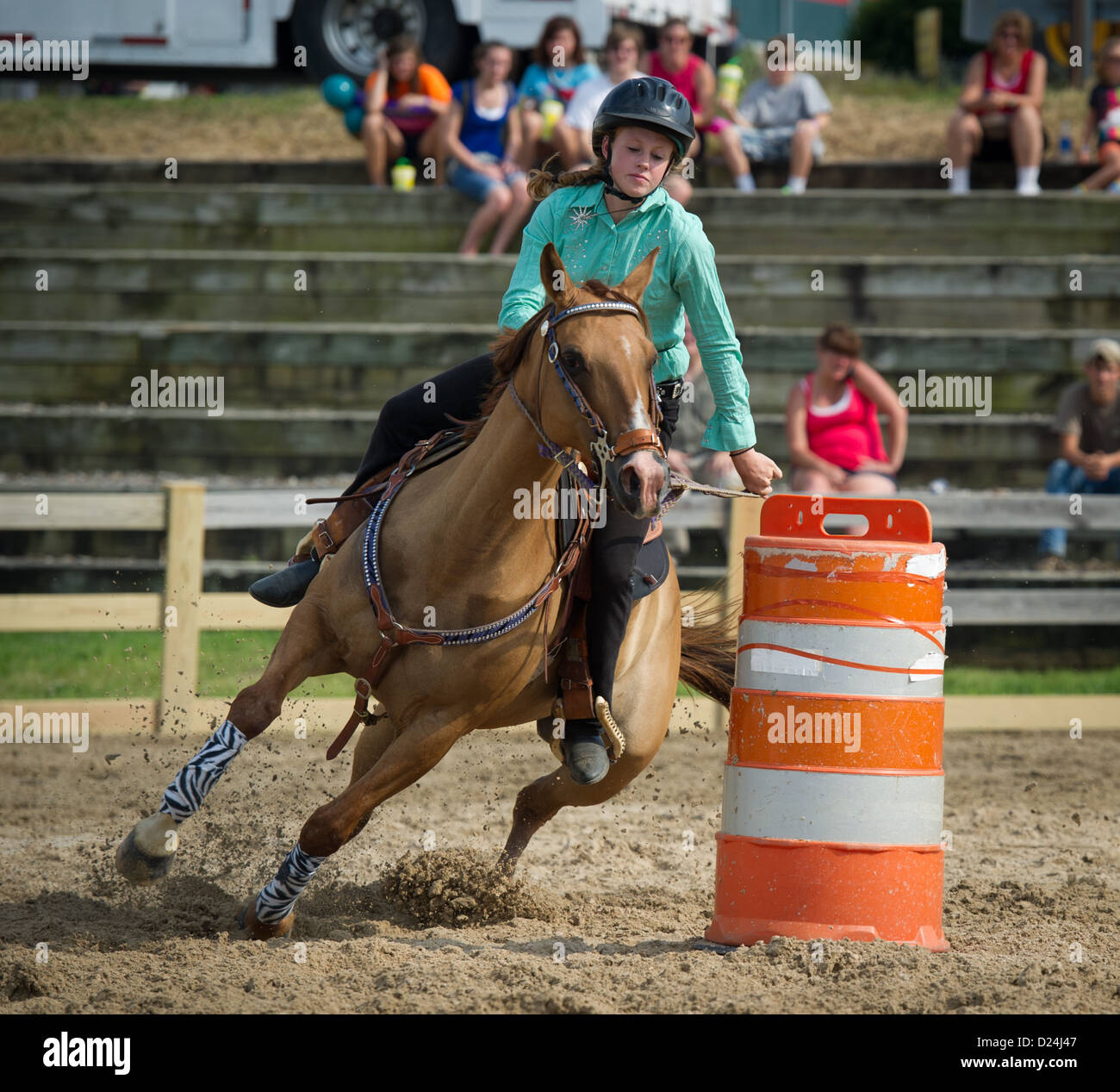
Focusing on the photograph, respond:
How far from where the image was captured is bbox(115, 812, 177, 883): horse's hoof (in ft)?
14.0

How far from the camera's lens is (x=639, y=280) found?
3.99 metres

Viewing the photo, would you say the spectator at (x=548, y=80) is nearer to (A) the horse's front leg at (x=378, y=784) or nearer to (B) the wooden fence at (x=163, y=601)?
(B) the wooden fence at (x=163, y=601)

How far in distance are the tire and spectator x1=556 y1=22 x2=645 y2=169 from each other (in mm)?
3364

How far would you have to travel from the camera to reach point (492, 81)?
40.5ft

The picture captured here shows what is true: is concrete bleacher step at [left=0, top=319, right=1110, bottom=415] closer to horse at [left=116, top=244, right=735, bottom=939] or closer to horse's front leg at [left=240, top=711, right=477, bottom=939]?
horse at [left=116, top=244, right=735, bottom=939]

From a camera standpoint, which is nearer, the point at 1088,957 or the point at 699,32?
the point at 1088,957

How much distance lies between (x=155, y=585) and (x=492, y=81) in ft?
17.7

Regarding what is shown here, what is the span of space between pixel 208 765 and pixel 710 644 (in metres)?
2.43

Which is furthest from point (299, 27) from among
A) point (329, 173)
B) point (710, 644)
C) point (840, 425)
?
point (710, 644)

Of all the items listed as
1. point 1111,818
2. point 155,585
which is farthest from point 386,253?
point 1111,818

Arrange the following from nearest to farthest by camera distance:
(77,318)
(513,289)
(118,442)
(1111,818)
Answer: (513,289) < (1111,818) < (118,442) < (77,318)

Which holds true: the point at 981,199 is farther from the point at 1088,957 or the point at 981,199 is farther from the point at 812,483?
the point at 1088,957

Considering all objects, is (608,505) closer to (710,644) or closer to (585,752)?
(585,752)

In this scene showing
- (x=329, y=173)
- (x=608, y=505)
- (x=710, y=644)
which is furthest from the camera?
(x=329, y=173)
